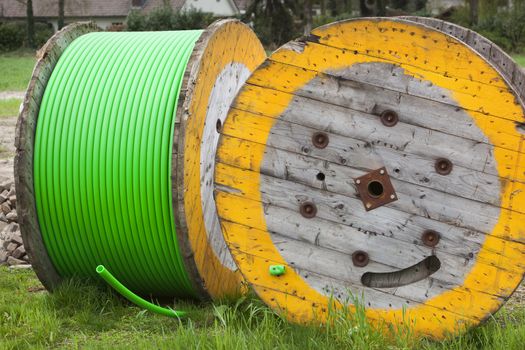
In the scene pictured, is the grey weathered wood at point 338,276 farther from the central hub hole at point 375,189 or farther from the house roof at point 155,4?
the house roof at point 155,4

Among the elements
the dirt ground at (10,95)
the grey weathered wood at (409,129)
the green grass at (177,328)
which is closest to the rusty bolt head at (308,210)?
the grey weathered wood at (409,129)

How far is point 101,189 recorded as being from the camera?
5.17 meters

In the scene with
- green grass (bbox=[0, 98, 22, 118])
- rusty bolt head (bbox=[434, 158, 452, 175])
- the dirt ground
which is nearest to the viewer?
rusty bolt head (bbox=[434, 158, 452, 175])

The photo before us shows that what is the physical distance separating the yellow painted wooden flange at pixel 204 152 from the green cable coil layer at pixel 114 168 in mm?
107

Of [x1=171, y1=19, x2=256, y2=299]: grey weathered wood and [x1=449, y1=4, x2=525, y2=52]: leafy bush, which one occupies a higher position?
[x1=171, y1=19, x2=256, y2=299]: grey weathered wood

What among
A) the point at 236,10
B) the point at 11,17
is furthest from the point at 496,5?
the point at 11,17

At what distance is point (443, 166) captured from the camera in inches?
167

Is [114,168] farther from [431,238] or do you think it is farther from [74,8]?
[74,8]

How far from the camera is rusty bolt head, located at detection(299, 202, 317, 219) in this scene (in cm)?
450

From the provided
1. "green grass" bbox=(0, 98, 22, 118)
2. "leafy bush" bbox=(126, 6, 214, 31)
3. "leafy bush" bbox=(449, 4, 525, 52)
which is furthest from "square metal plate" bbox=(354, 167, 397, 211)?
"leafy bush" bbox=(126, 6, 214, 31)

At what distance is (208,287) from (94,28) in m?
2.34

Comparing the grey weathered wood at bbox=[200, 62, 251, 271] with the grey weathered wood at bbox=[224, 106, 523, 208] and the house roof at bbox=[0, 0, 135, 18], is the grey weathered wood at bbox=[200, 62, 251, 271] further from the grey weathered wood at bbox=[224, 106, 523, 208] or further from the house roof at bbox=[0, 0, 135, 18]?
the house roof at bbox=[0, 0, 135, 18]

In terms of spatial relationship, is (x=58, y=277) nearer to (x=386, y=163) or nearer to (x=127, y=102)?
(x=127, y=102)

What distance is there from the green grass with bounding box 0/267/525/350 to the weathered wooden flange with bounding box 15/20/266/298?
0.28m
